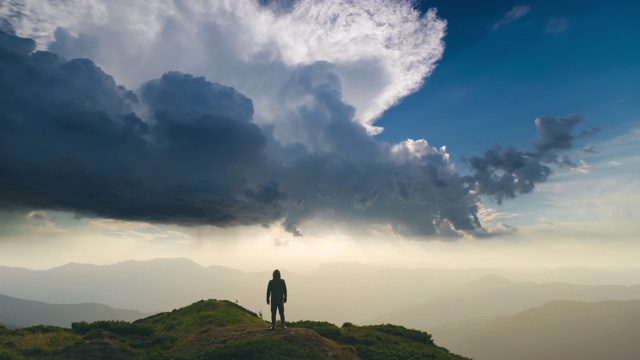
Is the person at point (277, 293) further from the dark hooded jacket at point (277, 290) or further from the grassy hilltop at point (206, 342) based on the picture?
the grassy hilltop at point (206, 342)

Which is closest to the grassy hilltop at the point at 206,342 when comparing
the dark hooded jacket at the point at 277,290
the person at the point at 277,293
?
the person at the point at 277,293

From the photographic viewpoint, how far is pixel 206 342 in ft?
80.9

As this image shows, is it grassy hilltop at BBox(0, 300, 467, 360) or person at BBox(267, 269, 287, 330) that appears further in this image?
person at BBox(267, 269, 287, 330)

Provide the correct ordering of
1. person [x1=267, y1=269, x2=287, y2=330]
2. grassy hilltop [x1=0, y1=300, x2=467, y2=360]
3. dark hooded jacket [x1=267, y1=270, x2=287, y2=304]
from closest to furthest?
1. grassy hilltop [x1=0, y1=300, x2=467, y2=360]
2. person [x1=267, y1=269, x2=287, y2=330]
3. dark hooded jacket [x1=267, y1=270, x2=287, y2=304]

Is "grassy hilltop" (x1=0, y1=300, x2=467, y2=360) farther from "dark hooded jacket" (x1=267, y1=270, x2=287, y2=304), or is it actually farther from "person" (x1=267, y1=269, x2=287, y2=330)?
"dark hooded jacket" (x1=267, y1=270, x2=287, y2=304)

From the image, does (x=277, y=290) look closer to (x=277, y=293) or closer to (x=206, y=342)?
(x=277, y=293)

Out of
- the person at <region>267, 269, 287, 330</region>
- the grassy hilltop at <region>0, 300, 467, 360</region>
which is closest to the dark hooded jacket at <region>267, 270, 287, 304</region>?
the person at <region>267, 269, 287, 330</region>

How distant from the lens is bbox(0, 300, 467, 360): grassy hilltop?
2078cm

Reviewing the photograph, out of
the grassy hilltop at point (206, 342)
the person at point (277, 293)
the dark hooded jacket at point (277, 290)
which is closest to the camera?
the grassy hilltop at point (206, 342)

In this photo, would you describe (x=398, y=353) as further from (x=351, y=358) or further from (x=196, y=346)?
(x=196, y=346)

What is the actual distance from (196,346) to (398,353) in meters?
14.1

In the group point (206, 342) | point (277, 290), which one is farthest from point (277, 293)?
point (206, 342)

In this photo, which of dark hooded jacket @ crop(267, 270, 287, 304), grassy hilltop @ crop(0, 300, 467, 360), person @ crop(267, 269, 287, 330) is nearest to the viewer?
grassy hilltop @ crop(0, 300, 467, 360)

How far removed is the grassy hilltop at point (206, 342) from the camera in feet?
68.2
